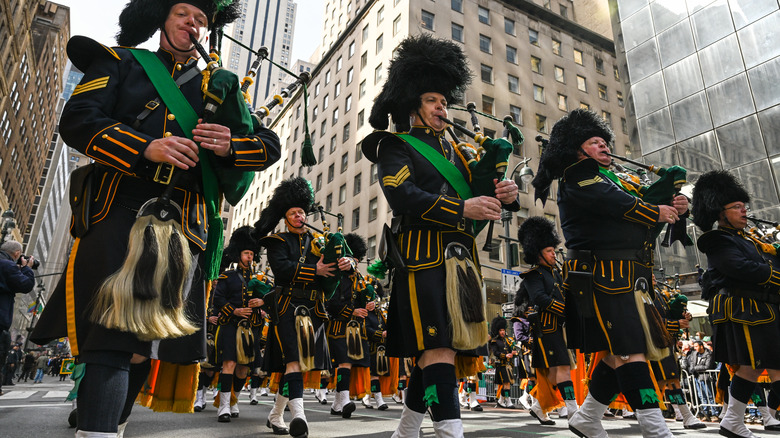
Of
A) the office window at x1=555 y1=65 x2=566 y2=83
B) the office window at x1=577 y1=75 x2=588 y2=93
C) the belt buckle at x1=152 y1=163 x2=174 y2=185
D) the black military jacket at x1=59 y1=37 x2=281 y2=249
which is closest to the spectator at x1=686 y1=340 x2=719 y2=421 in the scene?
the black military jacket at x1=59 y1=37 x2=281 y2=249

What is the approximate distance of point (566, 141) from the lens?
189 inches

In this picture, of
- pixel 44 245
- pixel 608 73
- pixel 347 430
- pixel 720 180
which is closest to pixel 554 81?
pixel 608 73

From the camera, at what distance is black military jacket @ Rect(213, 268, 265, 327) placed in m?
8.11

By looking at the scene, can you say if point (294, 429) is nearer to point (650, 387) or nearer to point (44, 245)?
point (650, 387)

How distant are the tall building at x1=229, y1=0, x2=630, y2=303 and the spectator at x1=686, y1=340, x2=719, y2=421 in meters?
18.8

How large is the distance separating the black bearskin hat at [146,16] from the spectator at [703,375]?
10.8 metres

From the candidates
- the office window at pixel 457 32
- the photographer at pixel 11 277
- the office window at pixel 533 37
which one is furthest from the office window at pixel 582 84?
the photographer at pixel 11 277

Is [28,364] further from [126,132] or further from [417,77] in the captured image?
[126,132]

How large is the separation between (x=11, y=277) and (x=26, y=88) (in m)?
65.9

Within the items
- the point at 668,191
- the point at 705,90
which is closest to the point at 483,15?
the point at 705,90

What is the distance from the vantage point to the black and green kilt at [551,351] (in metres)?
6.77

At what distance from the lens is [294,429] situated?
469cm

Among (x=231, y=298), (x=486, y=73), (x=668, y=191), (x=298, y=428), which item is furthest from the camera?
(x=486, y=73)

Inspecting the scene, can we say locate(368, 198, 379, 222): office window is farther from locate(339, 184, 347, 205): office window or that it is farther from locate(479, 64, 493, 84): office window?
locate(479, 64, 493, 84): office window
